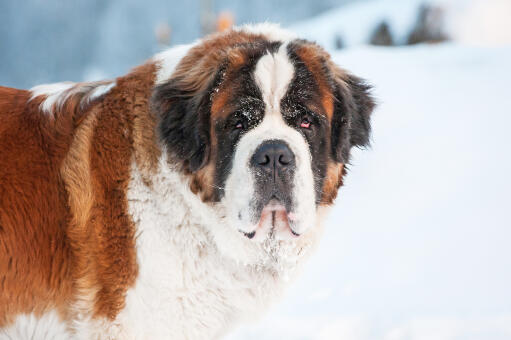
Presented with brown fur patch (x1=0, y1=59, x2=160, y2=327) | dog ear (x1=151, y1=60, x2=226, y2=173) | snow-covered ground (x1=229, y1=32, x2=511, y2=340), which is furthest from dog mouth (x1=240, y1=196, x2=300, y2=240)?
snow-covered ground (x1=229, y1=32, x2=511, y2=340)

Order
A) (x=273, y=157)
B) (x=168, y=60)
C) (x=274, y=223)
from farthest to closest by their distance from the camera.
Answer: (x=168, y=60)
(x=274, y=223)
(x=273, y=157)

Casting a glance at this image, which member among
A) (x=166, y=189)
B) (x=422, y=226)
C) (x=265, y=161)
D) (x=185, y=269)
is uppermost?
(x=265, y=161)

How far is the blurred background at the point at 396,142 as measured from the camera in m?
3.64

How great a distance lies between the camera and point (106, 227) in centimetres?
207

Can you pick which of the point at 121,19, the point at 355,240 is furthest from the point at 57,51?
the point at 355,240

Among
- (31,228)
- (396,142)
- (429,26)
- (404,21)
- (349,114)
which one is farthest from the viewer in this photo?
(404,21)

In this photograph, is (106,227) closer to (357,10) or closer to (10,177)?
(10,177)

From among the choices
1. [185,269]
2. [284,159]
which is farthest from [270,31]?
[185,269]

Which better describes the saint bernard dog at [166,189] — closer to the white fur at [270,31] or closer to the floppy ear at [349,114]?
the floppy ear at [349,114]

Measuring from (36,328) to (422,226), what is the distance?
12.5 ft

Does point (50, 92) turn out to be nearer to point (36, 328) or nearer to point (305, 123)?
point (36, 328)

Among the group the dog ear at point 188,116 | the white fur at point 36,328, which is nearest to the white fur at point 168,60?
the dog ear at point 188,116

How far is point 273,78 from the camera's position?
211 centimetres

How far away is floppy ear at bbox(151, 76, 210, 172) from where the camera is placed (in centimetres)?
215
